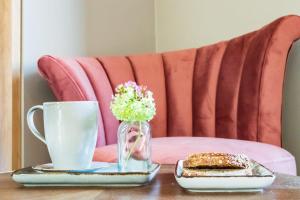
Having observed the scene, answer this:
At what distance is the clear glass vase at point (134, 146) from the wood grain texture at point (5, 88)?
869 mm

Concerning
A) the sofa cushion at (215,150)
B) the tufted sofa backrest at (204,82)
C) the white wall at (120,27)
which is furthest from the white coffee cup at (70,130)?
the white wall at (120,27)

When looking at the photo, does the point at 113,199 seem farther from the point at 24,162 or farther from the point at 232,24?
the point at 232,24

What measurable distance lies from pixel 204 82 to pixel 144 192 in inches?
44.7

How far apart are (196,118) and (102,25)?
0.71m

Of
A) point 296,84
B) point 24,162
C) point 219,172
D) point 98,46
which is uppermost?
point 98,46

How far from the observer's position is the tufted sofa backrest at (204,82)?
151 cm

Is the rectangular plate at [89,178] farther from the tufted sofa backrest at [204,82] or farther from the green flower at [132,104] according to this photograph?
→ the tufted sofa backrest at [204,82]

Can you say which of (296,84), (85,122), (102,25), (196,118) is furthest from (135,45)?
(85,122)

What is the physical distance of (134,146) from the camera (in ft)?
2.54

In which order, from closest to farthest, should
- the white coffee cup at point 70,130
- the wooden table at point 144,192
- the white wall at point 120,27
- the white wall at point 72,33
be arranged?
the wooden table at point 144,192 → the white coffee cup at point 70,130 → the white wall at point 72,33 → the white wall at point 120,27

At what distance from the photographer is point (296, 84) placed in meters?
1.74

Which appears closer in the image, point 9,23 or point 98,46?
point 9,23

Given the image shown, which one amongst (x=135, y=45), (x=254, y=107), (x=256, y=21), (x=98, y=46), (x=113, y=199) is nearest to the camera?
(x=113, y=199)

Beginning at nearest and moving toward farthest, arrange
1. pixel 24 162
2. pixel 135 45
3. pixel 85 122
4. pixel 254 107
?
pixel 85 122, pixel 254 107, pixel 24 162, pixel 135 45
